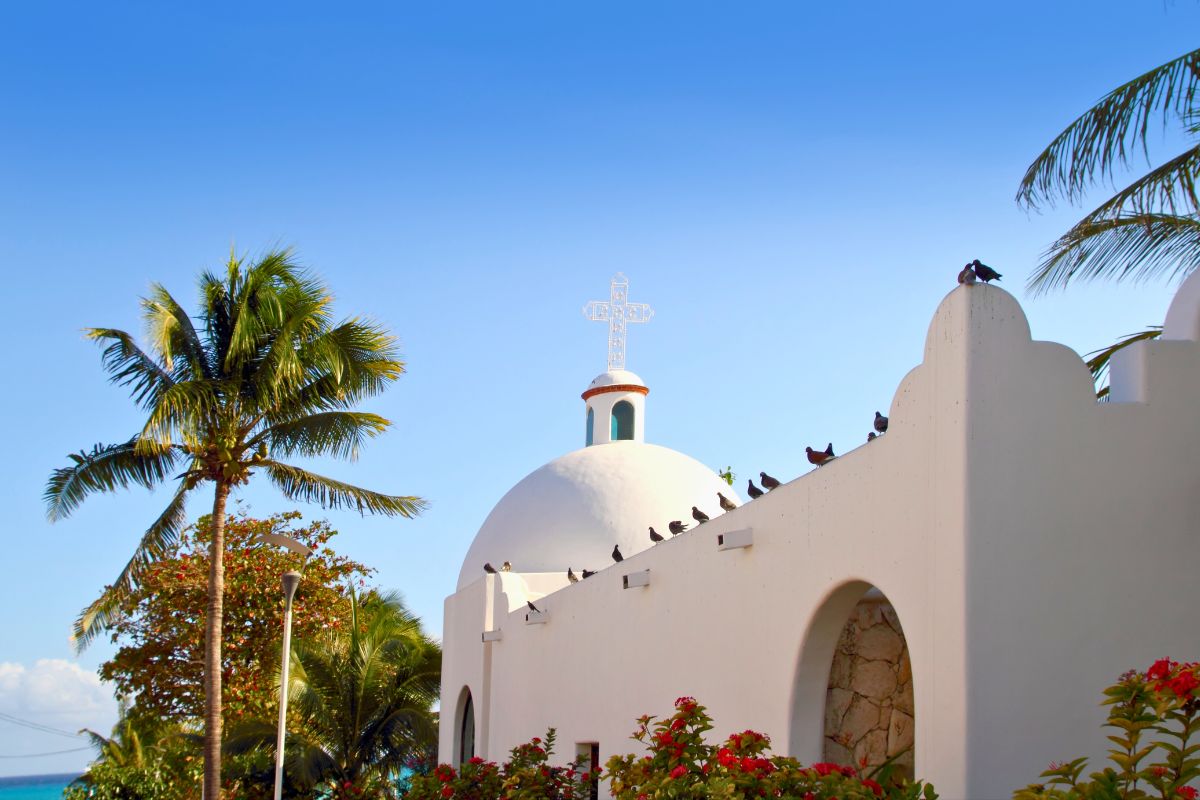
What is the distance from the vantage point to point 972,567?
7891mm

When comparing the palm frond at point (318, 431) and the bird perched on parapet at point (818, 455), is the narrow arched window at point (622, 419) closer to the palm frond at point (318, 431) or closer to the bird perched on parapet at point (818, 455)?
the palm frond at point (318, 431)

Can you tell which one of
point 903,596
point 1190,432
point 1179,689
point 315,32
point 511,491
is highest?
point 315,32

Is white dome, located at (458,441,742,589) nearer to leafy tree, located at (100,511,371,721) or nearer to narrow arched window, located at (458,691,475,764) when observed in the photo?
narrow arched window, located at (458,691,475,764)

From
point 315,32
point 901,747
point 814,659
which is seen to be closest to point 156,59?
point 315,32

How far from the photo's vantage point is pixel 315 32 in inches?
416

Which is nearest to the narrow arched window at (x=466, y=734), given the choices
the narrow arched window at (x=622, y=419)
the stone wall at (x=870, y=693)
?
the narrow arched window at (x=622, y=419)

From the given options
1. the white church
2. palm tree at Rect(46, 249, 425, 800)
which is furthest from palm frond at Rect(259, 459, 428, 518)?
the white church

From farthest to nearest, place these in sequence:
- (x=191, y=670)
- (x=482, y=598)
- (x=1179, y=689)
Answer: (x=191, y=670)
(x=482, y=598)
(x=1179, y=689)

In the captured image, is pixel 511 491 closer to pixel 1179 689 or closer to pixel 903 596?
pixel 903 596

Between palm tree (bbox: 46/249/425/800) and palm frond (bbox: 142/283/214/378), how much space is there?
2 centimetres

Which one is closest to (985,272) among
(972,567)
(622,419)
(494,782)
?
(972,567)

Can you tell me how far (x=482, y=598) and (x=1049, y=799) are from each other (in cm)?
1350

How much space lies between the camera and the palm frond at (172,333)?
54.6ft

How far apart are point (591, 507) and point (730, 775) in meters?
11.3
